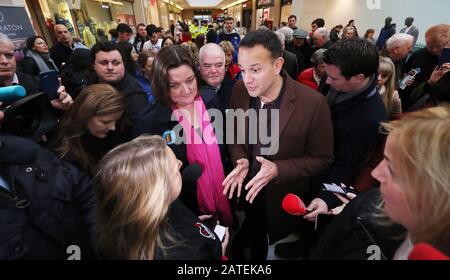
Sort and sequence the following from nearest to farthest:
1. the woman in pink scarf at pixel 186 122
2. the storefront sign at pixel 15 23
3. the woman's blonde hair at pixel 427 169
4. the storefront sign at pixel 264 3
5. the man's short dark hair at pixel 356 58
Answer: the woman's blonde hair at pixel 427 169 < the man's short dark hair at pixel 356 58 < the woman in pink scarf at pixel 186 122 < the storefront sign at pixel 15 23 < the storefront sign at pixel 264 3

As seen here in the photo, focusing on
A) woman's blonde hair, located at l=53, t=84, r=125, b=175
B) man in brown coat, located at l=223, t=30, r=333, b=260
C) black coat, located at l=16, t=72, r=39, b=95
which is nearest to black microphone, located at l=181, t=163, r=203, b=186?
man in brown coat, located at l=223, t=30, r=333, b=260

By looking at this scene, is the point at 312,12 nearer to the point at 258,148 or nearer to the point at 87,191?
the point at 258,148

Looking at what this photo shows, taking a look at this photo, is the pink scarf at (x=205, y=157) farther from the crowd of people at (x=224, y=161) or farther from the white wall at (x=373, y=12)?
the white wall at (x=373, y=12)

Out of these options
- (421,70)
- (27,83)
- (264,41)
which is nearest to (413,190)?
(264,41)

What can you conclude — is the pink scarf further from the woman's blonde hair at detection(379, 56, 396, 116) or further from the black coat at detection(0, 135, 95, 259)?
the woman's blonde hair at detection(379, 56, 396, 116)

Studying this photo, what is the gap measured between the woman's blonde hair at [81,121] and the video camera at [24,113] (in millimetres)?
225

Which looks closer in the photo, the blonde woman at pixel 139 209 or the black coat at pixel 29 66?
the blonde woman at pixel 139 209

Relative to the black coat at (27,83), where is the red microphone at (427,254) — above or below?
below

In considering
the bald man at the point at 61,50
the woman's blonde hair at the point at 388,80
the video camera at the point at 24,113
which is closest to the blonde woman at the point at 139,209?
the video camera at the point at 24,113

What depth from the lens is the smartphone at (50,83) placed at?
3.85ft

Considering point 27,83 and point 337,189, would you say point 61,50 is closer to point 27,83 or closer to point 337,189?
point 27,83

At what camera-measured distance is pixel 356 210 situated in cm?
86

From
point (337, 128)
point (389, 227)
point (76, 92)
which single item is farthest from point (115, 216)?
point (76, 92)

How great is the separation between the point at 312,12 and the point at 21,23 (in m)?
9.91
